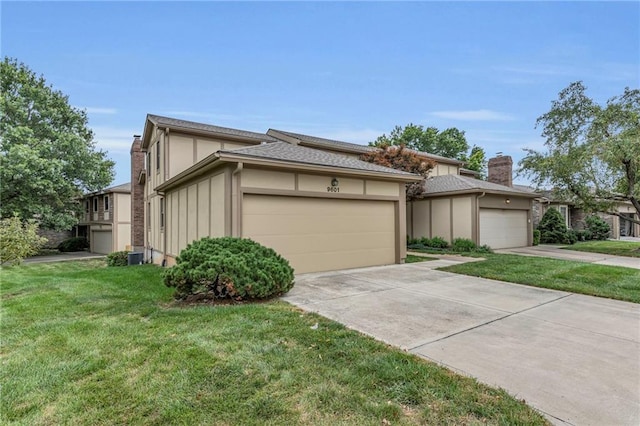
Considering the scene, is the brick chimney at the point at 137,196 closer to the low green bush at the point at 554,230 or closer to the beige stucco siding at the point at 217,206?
the beige stucco siding at the point at 217,206

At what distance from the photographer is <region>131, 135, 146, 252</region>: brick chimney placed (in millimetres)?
17656

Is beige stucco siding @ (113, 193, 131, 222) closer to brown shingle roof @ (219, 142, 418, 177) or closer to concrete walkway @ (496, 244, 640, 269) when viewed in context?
brown shingle roof @ (219, 142, 418, 177)

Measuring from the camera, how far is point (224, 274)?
5.53 metres

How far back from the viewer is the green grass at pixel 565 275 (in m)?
6.63

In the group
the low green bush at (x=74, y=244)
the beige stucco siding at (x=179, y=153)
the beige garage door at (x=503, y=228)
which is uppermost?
the beige stucco siding at (x=179, y=153)

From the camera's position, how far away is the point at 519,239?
16375 mm

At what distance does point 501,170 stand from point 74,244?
31837 millimetres

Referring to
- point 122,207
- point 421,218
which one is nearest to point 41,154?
point 122,207

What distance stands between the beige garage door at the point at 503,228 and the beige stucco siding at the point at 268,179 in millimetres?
10057

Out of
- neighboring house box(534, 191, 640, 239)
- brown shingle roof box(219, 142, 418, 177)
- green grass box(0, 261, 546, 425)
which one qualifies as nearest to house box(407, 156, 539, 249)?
neighboring house box(534, 191, 640, 239)

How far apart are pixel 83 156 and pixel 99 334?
23.2 meters

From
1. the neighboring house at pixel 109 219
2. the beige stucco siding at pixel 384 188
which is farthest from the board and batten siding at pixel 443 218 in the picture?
the neighboring house at pixel 109 219

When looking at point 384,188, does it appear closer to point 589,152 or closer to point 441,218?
point 441,218

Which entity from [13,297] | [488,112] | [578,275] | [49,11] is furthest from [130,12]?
[488,112]
